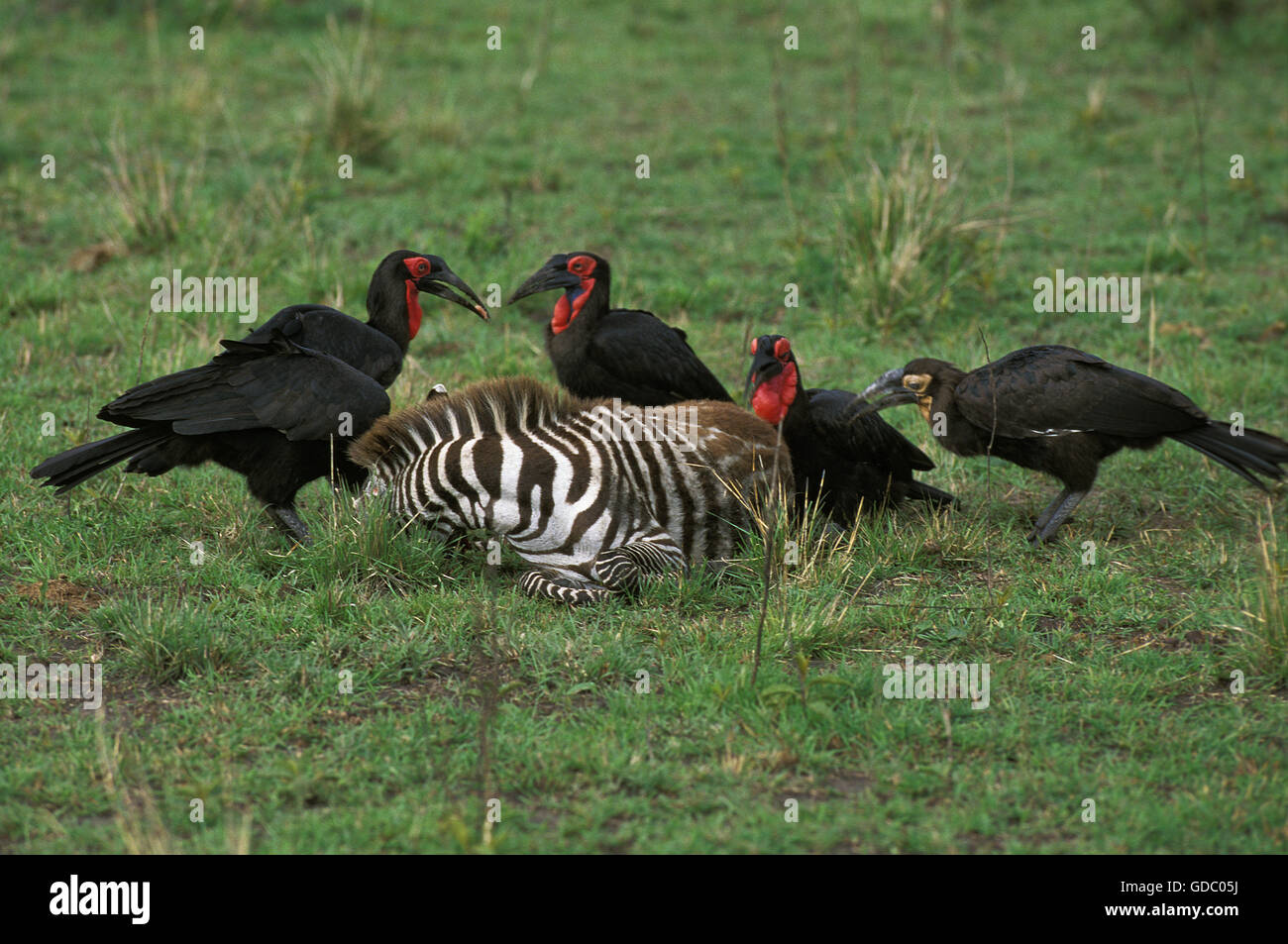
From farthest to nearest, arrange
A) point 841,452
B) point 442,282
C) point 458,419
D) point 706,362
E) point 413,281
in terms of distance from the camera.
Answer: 1. point 706,362
2. point 442,282
3. point 413,281
4. point 841,452
5. point 458,419

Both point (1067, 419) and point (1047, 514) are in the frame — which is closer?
point (1067, 419)

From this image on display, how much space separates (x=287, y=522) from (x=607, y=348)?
2.03 m

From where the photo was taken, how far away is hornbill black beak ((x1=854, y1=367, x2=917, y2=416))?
663 centimetres

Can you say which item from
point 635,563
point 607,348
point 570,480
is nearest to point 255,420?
point 570,480

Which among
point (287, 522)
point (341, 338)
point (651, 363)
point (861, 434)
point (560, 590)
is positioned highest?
point (341, 338)

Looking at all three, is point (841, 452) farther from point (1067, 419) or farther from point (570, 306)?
point (570, 306)

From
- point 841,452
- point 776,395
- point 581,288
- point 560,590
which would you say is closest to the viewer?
point 560,590

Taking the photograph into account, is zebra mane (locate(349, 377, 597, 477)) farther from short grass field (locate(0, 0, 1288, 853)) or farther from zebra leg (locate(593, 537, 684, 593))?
zebra leg (locate(593, 537, 684, 593))

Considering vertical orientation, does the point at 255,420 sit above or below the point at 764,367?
below

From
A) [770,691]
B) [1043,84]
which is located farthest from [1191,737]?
[1043,84]

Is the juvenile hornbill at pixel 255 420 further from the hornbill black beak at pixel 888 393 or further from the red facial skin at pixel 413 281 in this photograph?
the hornbill black beak at pixel 888 393

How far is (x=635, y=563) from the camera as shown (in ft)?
19.1

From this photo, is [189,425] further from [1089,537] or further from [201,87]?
[201,87]

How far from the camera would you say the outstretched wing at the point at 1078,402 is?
6.33 m
